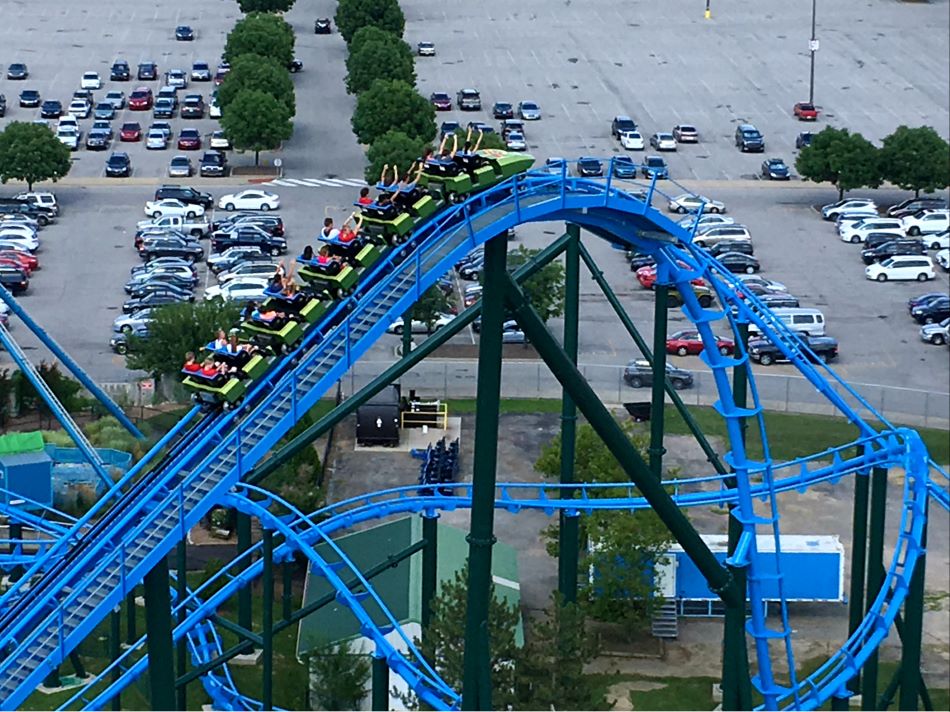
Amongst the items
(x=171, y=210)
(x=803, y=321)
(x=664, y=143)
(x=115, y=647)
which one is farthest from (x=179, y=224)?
(x=115, y=647)

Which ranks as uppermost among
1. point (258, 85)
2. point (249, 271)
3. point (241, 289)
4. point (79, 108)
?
point (258, 85)

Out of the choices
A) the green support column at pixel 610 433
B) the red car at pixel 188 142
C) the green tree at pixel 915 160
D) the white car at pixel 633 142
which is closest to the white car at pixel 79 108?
the red car at pixel 188 142

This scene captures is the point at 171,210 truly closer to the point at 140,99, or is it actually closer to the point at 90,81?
the point at 140,99

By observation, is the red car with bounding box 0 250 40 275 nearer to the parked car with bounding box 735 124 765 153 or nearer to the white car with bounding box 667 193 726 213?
the white car with bounding box 667 193 726 213

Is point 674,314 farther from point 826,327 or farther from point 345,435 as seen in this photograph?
point 345,435

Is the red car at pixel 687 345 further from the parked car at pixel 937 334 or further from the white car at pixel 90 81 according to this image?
the white car at pixel 90 81

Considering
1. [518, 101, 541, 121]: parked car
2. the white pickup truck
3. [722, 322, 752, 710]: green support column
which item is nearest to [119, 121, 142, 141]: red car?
the white pickup truck
